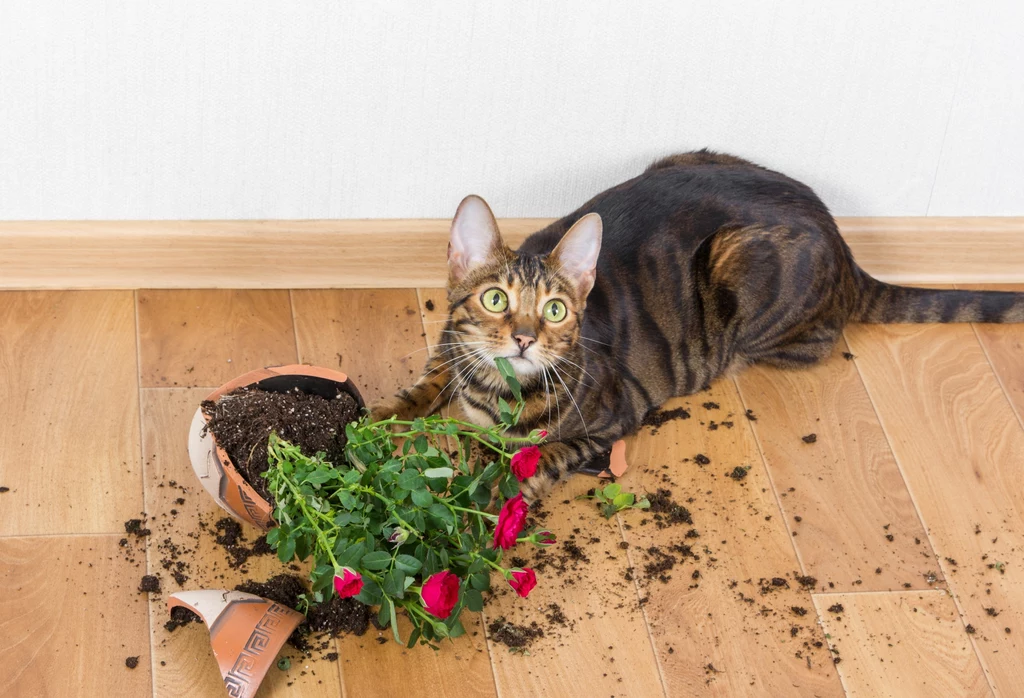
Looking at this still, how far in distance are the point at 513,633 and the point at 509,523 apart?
0.27m

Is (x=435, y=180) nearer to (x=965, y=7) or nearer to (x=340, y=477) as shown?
(x=340, y=477)

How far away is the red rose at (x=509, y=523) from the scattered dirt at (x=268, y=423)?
1.02 ft

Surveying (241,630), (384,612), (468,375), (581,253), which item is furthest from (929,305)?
(241,630)

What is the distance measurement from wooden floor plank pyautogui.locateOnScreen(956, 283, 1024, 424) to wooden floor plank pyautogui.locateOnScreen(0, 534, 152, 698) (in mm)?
1683

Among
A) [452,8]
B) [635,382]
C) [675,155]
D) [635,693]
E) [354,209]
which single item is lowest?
[635,693]

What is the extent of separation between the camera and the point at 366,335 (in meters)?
2.16

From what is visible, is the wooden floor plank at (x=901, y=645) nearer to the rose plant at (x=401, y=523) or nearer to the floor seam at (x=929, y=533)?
the floor seam at (x=929, y=533)

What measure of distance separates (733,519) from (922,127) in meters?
0.98

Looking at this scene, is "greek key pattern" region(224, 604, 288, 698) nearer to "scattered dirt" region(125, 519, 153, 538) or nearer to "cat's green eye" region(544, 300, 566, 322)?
"scattered dirt" region(125, 519, 153, 538)

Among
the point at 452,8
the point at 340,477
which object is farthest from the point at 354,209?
the point at 340,477

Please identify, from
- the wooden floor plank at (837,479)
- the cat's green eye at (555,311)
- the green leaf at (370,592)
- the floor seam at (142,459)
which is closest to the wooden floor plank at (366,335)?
the floor seam at (142,459)

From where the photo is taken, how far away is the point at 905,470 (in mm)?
2035

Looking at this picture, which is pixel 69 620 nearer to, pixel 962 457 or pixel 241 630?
pixel 241 630

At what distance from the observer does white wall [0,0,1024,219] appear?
195 centimetres
